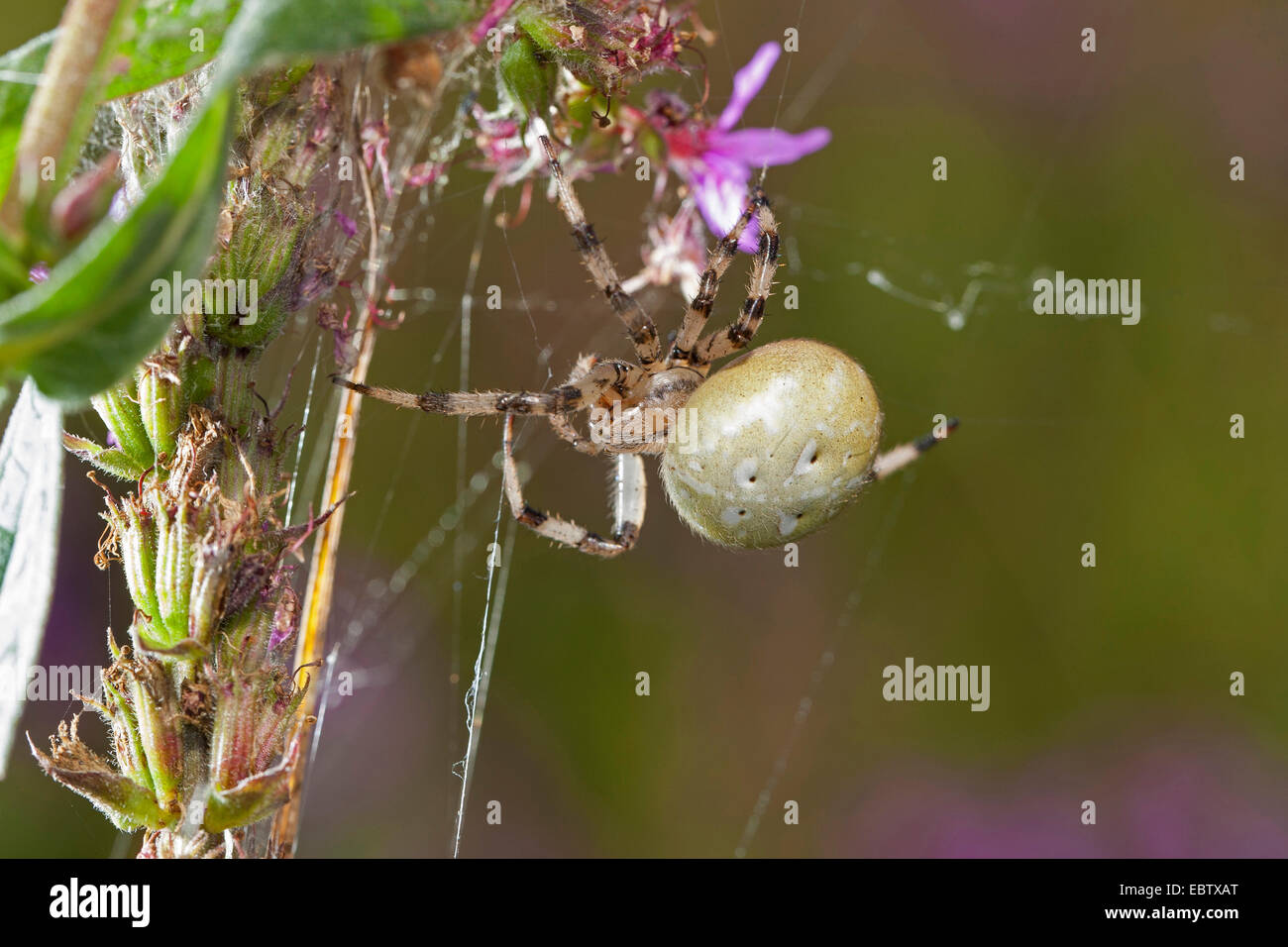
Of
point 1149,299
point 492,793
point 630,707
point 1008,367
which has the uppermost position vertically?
point 1149,299

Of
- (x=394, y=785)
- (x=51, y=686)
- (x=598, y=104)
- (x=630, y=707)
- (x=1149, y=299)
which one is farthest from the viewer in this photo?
(x=1149, y=299)

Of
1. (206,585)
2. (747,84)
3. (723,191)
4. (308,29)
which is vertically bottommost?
(206,585)

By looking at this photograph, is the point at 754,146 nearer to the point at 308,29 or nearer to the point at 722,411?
the point at 722,411

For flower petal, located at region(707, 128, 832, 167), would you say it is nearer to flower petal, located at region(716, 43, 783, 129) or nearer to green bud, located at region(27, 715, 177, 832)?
flower petal, located at region(716, 43, 783, 129)

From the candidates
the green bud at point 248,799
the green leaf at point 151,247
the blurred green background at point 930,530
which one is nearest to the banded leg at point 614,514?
the blurred green background at point 930,530

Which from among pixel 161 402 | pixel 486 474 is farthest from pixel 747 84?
pixel 486 474

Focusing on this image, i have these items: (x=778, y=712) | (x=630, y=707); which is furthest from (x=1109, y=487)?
(x=630, y=707)

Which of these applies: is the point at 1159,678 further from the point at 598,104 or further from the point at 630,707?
the point at 598,104

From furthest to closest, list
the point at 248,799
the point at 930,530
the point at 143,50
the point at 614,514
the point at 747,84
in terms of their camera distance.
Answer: the point at 930,530 → the point at 614,514 → the point at 747,84 → the point at 248,799 → the point at 143,50
